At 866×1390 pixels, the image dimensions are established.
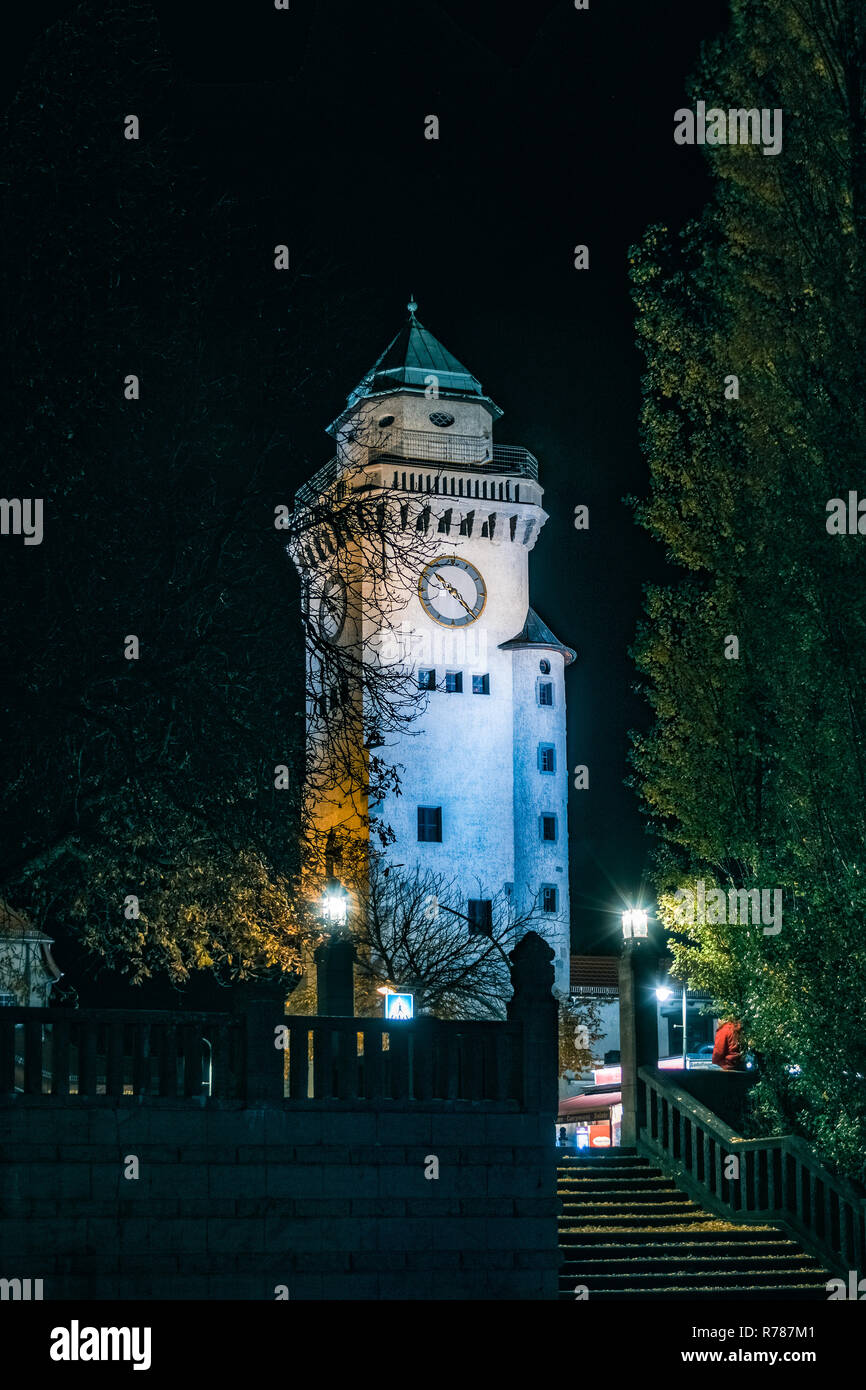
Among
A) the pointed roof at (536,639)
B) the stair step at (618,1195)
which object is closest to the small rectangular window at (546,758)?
the pointed roof at (536,639)

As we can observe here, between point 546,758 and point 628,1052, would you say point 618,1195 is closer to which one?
point 628,1052

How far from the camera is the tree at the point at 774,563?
21.1m

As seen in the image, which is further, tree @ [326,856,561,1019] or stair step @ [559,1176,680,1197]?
tree @ [326,856,561,1019]

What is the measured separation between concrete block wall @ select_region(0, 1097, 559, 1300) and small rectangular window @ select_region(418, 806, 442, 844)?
54.7 m

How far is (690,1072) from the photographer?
27.0 metres

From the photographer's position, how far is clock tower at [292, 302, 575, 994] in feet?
243

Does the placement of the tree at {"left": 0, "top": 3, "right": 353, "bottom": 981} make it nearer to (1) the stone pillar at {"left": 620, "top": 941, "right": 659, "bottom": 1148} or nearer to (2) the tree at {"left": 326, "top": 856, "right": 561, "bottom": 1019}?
(1) the stone pillar at {"left": 620, "top": 941, "right": 659, "bottom": 1148}

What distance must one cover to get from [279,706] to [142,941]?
9.79ft

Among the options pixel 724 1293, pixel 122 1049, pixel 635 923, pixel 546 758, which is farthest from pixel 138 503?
pixel 546 758

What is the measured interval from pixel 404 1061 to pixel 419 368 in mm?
64795

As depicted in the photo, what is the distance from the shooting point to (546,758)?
7700cm

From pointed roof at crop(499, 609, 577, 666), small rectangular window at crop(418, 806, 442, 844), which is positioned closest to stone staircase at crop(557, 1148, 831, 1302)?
small rectangular window at crop(418, 806, 442, 844)

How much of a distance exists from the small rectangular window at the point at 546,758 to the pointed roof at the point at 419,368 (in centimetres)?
1481
